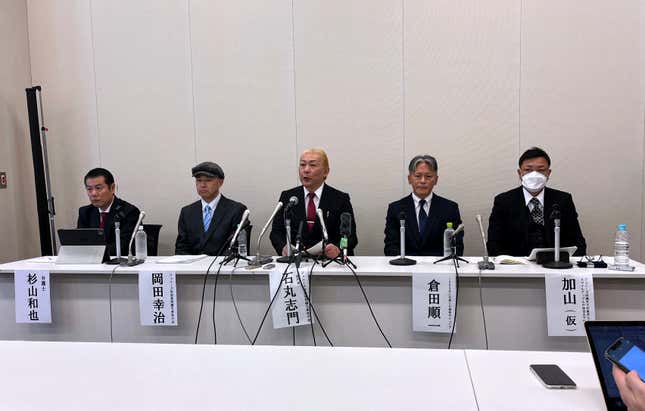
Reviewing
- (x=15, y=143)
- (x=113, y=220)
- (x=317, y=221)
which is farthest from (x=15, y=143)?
(x=317, y=221)

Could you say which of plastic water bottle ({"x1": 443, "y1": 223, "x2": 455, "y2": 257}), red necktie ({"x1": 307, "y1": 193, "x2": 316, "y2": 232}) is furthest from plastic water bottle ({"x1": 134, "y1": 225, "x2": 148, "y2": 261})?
plastic water bottle ({"x1": 443, "y1": 223, "x2": 455, "y2": 257})

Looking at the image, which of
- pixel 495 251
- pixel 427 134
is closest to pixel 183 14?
pixel 427 134

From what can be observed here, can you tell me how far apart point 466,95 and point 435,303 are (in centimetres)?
228

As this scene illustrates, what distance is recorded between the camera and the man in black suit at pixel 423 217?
9.45 ft

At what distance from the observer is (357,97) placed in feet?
12.2

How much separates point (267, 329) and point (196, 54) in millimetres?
2841

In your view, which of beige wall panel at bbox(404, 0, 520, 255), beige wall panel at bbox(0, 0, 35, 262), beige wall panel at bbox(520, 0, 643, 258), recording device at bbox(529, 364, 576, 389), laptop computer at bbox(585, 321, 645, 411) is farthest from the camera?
beige wall panel at bbox(0, 0, 35, 262)

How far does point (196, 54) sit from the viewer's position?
12.8ft

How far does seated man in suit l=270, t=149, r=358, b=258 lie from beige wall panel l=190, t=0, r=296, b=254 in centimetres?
79

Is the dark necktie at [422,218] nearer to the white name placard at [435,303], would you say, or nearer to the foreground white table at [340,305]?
the foreground white table at [340,305]

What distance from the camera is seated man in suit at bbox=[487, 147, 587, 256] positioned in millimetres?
2727

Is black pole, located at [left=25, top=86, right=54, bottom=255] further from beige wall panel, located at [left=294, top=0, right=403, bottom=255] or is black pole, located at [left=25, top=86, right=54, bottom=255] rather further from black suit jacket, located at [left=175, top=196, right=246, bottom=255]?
beige wall panel, located at [left=294, top=0, right=403, bottom=255]

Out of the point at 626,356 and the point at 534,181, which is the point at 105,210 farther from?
the point at 626,356

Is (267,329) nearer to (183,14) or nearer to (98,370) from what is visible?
(98,370)
